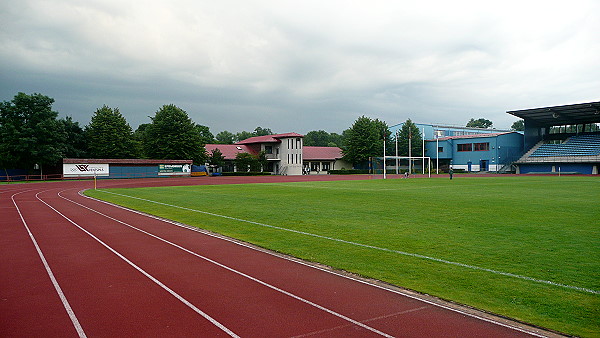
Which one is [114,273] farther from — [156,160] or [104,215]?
[156,160]

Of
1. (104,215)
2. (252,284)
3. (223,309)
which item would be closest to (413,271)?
(252,284)

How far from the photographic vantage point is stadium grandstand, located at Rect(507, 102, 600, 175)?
66688mm

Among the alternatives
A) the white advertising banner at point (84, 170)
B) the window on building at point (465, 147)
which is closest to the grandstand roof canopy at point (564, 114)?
the window on building at point (465, 147)

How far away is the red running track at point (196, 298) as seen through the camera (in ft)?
19.4

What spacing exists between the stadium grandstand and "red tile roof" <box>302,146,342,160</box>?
3669 centimetres

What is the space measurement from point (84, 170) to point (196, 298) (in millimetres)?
58986

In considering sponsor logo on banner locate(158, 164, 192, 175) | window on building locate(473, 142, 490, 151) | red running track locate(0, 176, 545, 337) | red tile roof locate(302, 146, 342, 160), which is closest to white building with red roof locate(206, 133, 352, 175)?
red tile roof locate(302, 146, 342, 160)

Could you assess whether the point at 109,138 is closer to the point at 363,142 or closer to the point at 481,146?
the point at 363,142

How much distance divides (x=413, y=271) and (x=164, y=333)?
5.30m

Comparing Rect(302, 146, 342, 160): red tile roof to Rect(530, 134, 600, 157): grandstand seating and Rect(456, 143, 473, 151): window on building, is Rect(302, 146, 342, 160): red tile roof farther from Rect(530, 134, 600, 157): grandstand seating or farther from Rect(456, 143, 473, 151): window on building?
Rect(530, 134, 600, 157): grandstand seating

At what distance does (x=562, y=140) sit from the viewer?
2990 inches

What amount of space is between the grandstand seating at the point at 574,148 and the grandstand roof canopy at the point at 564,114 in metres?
3.21

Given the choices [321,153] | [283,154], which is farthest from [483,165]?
Result: [283,154]

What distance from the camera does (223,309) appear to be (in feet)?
21.9
